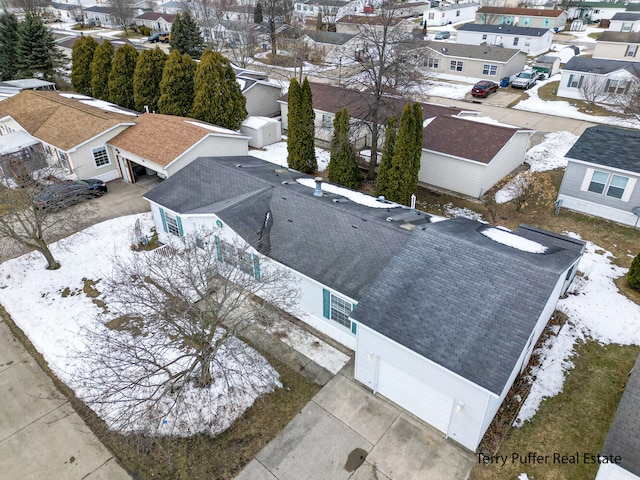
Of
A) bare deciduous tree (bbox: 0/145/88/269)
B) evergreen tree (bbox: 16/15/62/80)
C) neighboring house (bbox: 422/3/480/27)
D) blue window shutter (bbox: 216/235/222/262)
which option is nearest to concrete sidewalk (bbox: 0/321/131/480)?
bare deciduous tree (bbox: 0/145/88/269)

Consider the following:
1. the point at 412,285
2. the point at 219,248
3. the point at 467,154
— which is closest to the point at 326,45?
the point at 467,154

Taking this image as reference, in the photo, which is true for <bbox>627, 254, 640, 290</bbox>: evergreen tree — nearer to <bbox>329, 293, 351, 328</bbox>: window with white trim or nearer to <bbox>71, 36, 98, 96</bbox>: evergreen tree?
<bbox>329, 293, 351, 328</bbox>: window with white trim

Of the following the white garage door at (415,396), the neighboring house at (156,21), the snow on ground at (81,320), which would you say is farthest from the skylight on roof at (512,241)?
the neighboring house at (156,21)

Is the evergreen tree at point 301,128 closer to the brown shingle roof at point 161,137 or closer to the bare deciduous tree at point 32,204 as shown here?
the brown shingle roof at point 161,137

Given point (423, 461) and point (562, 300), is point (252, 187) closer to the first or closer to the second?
point (423, 461)

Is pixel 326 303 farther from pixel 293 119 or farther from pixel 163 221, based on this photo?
pixel 293 119

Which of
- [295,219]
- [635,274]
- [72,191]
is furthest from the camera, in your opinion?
[72,191]
